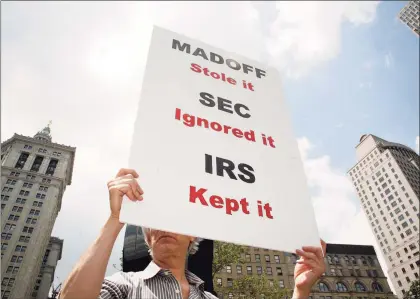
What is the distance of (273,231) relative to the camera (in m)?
1.92

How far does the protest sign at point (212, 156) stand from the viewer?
70.6 inches

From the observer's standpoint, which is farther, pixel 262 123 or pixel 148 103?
pixel 262 123

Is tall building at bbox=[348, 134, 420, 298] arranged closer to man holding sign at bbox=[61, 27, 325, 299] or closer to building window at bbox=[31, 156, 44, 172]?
man holding sign at bbox=[61, 27, 325, 299]

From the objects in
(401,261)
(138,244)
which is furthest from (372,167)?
(138,244)

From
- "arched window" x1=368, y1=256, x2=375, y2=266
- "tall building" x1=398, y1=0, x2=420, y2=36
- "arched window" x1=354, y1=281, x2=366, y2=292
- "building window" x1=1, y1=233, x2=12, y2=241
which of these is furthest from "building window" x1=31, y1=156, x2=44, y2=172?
"tall building" x1=398, y1=0, x2=420, y2=36

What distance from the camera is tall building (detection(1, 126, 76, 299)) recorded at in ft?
195

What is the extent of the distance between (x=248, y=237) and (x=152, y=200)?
63cm

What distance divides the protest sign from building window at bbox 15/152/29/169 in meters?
83.0

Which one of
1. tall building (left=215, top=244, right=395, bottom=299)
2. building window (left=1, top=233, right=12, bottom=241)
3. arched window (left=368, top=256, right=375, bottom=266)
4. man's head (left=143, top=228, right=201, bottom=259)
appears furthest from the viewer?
building window (left=1, top=233, right=12, bottom=241)

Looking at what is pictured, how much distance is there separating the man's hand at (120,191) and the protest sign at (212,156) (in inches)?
1.7

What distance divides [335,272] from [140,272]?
61.9 meters

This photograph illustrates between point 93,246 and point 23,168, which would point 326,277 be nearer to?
point 93,246

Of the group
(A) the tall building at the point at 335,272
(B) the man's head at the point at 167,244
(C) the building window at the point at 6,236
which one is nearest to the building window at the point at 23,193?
(C) the building window at the point at 6,236

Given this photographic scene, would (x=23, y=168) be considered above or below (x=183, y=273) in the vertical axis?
above
